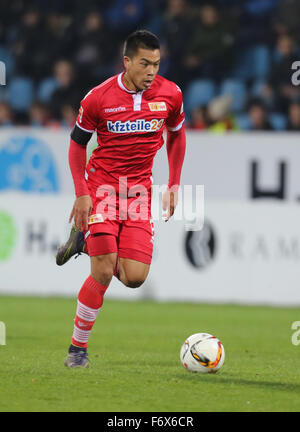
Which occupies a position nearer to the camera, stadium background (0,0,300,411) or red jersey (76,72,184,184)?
red jersey (76,72,184,184)

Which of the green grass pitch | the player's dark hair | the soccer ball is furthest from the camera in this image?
the soccer ball

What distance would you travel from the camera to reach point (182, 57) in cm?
1507

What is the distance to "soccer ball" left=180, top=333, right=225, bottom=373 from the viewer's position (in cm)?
643

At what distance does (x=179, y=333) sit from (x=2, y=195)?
435 cm

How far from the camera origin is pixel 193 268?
12.0m

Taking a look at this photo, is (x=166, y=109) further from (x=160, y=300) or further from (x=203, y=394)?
(x=160, y=300)

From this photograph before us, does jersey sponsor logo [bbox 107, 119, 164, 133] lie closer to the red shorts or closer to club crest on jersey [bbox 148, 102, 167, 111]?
club crest on jersey [bbox 148, 102, 167, 111]

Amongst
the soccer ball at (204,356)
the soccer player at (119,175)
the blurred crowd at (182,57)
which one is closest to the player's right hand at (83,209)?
the soccer player at (119,175)

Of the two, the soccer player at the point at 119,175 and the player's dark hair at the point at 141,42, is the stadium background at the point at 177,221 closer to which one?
the soccer player at the point at 119,175

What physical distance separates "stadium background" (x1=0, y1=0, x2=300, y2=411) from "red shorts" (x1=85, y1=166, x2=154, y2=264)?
83 cm

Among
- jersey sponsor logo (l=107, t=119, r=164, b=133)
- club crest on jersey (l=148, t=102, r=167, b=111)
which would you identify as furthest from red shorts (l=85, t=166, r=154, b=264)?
club crest on jersey (l=148, t=102, r=167, b=111)

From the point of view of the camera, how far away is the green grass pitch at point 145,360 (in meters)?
5.23

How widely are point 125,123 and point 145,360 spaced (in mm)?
1822

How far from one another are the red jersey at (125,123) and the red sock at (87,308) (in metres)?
0.74
